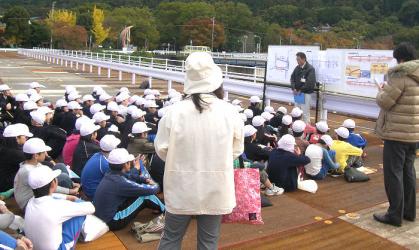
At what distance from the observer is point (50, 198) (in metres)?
3.55

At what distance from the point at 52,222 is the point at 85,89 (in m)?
14.6

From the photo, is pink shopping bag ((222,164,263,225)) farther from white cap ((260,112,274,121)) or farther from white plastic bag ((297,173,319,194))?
white cap ((260,112,274,121))

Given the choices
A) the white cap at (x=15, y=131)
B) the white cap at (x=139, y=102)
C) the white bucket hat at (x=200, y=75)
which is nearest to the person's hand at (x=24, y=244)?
the white bucket hat at (x=200, y=75)

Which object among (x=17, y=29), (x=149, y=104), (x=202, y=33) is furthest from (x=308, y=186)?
(x=202, y=33)

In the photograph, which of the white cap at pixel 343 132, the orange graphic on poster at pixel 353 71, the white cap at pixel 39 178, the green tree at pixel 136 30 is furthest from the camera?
the green tree at pixel 136 30

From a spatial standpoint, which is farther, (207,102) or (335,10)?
(335,10)

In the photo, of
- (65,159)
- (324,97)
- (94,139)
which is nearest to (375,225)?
(94,139)

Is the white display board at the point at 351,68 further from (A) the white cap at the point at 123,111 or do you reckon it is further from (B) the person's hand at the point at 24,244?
(B) the person's hand at the point at 24,244

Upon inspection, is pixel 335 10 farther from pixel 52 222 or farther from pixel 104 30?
pixel 52 222

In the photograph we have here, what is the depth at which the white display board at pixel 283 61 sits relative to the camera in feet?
33.7

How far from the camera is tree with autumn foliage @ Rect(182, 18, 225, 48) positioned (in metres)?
104

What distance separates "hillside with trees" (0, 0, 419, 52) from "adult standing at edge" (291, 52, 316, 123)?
234 ft

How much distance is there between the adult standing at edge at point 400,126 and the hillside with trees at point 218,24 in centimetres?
7621

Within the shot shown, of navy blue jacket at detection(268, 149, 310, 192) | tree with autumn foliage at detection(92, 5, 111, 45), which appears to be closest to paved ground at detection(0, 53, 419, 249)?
navy blue jacket at detection(268, 149, 310, 192)
